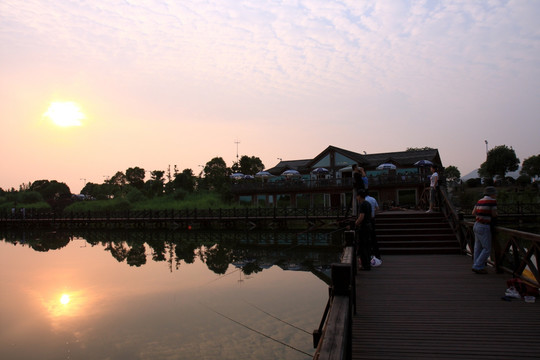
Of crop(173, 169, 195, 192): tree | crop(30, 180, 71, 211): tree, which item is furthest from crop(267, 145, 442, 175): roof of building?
crop(30, 180, 71, 211): tree

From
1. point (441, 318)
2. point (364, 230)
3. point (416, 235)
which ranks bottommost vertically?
point (441, 318)

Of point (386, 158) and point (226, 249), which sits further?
point (386, 158)

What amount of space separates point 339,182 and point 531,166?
4504cm

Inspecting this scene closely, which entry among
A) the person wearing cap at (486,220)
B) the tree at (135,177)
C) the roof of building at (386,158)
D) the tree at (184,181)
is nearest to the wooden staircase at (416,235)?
the person wearing cap at (486,220)

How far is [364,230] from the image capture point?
26.7ft

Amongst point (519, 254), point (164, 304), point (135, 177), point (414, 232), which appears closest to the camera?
point (519, 254)

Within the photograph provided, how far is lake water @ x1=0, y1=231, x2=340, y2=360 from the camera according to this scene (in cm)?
809

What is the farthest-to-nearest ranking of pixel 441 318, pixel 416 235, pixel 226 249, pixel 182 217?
pixel 182 217
pixel 226 249
pixel 416 235
pixel 441 318

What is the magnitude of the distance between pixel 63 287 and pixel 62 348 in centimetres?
694

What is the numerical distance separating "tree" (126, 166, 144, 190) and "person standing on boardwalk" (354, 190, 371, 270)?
269ft

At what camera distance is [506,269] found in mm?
7871

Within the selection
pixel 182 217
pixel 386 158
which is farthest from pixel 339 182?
pixel 182 217

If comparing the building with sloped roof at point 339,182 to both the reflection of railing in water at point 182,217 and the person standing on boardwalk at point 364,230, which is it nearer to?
the reflection of railing in water at point 182,217

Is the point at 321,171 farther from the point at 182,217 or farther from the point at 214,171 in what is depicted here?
the point at 214,171
